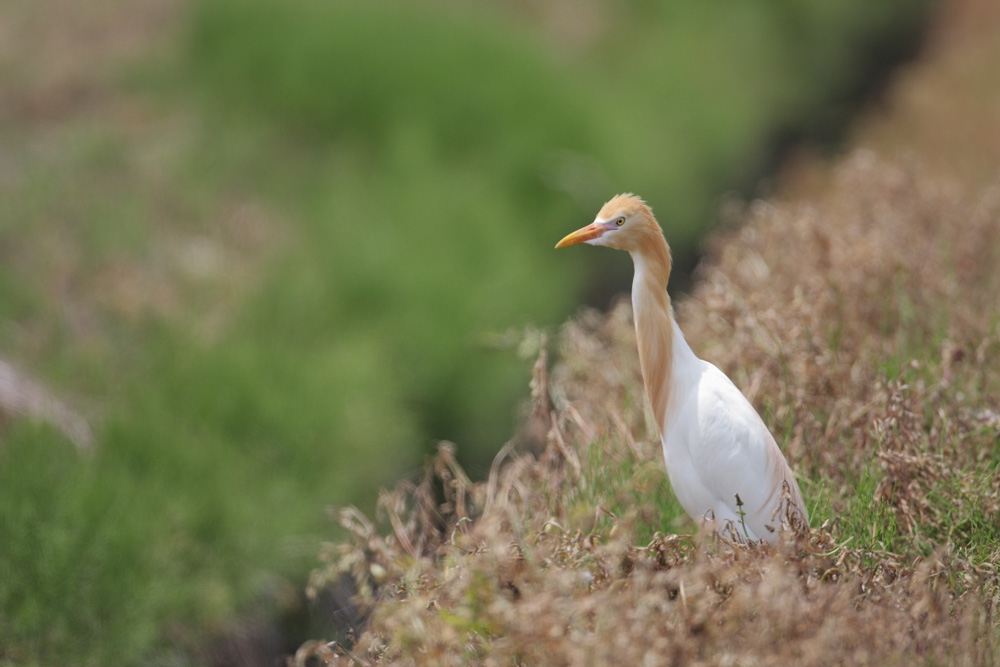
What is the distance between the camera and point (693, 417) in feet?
8.22

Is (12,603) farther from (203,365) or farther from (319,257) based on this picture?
(319,257)

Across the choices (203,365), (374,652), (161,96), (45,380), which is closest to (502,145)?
(161,96)

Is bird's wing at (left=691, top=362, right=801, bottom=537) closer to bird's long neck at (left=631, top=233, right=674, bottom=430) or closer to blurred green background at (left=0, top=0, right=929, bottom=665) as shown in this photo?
bird's long neck at (left=631, top=233, right=674, bottom=430)

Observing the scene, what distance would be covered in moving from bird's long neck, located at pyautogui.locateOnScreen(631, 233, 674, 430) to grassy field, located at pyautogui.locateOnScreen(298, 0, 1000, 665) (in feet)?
0.97

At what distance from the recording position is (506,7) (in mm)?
9930

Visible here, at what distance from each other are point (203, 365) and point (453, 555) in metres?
3.10

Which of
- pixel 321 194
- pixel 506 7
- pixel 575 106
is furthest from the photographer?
pixel 506 7

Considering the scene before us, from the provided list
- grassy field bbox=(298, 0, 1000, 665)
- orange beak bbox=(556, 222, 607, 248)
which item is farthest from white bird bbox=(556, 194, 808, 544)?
grassy field bbox=(298, 0, 1000, 665)

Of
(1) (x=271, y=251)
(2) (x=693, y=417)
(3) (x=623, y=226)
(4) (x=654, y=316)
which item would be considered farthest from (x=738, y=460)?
(1) (x=271, y=251)

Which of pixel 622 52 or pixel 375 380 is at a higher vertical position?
pixel 622 52

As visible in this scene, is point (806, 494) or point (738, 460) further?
point (806, 494)

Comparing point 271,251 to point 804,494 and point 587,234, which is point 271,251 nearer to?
point 587,234

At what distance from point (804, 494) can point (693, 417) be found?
0.64m

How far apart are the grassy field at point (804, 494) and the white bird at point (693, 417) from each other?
5.1 inches
